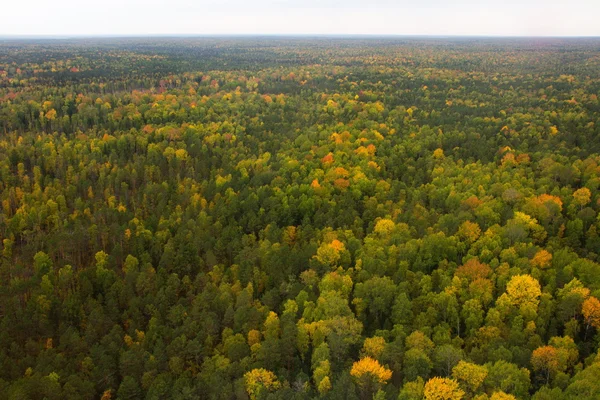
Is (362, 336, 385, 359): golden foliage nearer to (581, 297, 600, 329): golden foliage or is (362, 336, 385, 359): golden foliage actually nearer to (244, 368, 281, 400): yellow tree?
(244, 368, 281, 400): yellow tree

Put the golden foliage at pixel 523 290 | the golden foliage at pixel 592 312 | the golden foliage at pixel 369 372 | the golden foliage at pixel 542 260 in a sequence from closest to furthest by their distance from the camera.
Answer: the golden foliage at pixel 369 372
the golden foliage at pixel 592 312
the golden foliage at pixel 523 290
the golden foliage at pixel 542 260

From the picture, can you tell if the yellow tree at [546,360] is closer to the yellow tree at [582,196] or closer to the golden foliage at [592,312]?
the golden foliage at [592,312]

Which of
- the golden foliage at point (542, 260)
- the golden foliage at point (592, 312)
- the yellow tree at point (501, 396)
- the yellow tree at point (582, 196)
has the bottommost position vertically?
the yellow tree at point (501, 396)

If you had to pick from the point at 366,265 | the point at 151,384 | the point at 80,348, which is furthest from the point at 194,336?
the point at 366,265

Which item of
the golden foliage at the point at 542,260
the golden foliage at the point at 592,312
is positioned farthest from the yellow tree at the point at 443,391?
the golden foliage at the point at 542,260

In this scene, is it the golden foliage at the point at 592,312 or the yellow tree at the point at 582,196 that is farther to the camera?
the yellow tree at the point at 582,196

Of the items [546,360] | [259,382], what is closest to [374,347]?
[259,382]
